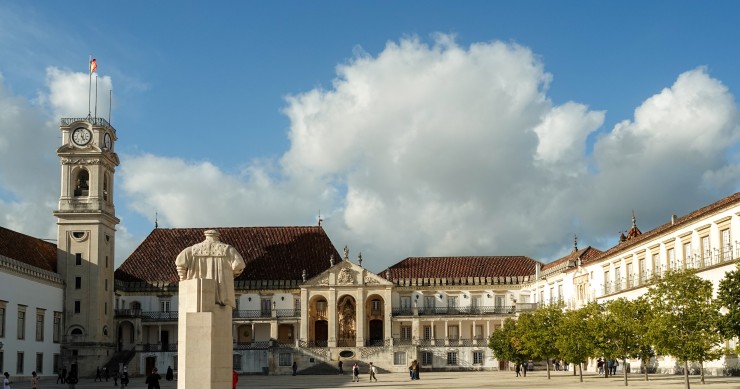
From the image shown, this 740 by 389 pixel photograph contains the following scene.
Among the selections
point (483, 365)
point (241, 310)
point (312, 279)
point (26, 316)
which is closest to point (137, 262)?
point (241, 310)

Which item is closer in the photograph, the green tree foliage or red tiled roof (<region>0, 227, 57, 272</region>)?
the green tree foliage

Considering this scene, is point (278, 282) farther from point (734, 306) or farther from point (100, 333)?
point (734, 306)

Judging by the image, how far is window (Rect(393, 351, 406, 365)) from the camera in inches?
3155

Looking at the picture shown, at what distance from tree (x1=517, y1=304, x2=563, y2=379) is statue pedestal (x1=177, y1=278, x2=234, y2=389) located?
35976mm

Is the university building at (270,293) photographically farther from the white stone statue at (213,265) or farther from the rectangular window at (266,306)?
the white stone statue at (213,265)

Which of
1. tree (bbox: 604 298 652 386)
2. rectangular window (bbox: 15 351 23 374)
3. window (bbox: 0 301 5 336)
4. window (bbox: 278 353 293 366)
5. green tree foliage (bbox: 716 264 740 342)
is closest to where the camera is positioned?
green tree foliage (bbox: 716 264 740 342)

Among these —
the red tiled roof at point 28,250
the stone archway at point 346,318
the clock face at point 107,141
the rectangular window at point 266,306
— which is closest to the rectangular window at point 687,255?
the stone archway at point 346,318

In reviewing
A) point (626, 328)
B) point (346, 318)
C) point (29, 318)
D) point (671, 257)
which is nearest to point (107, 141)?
point (29, 318)

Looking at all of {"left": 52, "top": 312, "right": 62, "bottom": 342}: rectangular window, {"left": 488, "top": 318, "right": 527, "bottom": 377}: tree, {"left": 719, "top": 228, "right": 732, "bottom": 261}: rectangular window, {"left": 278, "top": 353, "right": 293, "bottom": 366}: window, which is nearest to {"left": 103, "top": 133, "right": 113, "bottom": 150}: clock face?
{"left": 52, "top": 312, "right": 62, "bottom": 342}: rectangular window

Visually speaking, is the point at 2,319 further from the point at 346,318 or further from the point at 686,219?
the point at 686,219

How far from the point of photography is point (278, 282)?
283 feet

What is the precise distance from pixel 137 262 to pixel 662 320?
6028 centimetres

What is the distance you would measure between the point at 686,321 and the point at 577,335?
45.2 ft

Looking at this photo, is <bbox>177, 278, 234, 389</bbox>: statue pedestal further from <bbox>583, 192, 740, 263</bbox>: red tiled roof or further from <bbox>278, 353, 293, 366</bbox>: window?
<bbox>278, 353, 293, 366</bbox>: window
